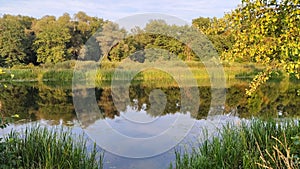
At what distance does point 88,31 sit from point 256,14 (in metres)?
31.1

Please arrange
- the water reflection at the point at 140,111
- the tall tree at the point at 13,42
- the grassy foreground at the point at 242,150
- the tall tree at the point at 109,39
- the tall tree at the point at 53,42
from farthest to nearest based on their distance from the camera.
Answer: the tall tree at the point at 13,42 → the tall tree at the point at 53,42 → the tall tree at the point at 109,39 → the water reflection at the point at 140,111 → the grassy foreground at the point at 242,150

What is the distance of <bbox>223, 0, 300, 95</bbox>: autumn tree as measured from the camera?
155 inches

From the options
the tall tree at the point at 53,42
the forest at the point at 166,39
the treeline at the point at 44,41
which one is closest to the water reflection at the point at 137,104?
the forest at the point at 166,39

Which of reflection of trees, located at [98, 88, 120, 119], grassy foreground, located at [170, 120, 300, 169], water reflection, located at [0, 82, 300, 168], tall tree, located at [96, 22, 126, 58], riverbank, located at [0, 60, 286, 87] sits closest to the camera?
grassy foreground, located at [170, 120, 300, 169]

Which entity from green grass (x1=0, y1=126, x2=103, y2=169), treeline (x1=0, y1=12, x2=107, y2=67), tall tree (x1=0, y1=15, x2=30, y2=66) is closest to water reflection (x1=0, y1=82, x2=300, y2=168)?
green grass (x1=0, y1=126, x2=103, y2=169)

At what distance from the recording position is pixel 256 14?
13.8 feet

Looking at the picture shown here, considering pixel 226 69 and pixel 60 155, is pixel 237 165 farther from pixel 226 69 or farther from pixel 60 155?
pixel 226 69

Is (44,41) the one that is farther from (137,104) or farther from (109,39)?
(137,104)

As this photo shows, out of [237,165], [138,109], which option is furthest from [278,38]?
[138,109]

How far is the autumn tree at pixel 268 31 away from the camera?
394cm

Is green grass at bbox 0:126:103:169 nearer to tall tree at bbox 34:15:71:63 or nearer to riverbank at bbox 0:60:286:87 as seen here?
riverbank at bbox 0:60:286:87

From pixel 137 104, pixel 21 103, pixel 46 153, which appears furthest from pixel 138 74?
pixel 46 153

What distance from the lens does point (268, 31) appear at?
4.29 meters

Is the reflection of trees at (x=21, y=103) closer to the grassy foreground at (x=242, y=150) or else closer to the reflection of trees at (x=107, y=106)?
the reflection of trees at (x=107, y=106)
